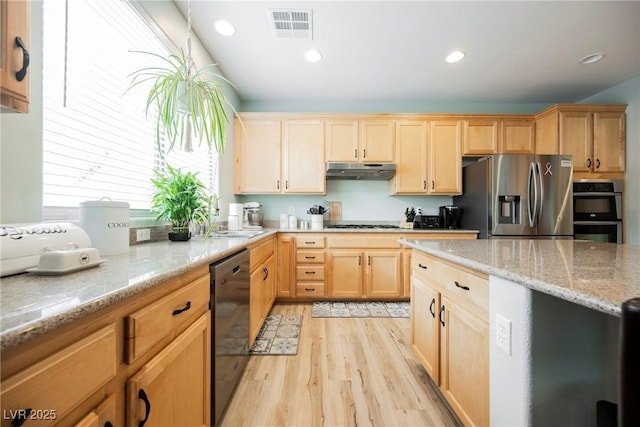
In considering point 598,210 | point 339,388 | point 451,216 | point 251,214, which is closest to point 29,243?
point 339,388

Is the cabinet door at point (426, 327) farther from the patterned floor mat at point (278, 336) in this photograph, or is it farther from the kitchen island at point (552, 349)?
the patterned floor mat at point (278, 336)

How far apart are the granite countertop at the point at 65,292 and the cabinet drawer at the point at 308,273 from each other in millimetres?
2318

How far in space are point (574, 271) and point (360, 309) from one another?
2354 millimetres

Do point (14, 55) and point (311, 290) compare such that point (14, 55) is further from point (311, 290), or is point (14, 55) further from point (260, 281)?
point (311, 290)

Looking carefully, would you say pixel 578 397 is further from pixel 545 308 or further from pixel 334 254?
pixel 334 254

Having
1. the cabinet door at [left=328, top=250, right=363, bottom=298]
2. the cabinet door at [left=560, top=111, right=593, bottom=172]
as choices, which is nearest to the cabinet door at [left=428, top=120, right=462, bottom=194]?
the cabinet door at [left=560, top=111, right=593, bottom=172]

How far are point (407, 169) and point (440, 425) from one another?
9.26 feet

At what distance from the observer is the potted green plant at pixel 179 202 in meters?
1.66

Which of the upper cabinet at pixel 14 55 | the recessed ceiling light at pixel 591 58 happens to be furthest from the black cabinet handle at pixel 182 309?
the recessed ceiling light at pixel 591 58

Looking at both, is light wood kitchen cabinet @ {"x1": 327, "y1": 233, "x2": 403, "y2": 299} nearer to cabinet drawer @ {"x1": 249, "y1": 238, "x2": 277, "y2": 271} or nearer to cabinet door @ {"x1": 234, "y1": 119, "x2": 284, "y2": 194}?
cabinet drawer @ {"x1": 249, "y1": 238, "x2": 277, "y2": 271}

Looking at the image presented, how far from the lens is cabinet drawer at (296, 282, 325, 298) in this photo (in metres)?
3.20

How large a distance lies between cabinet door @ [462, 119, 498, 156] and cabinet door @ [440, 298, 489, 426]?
287 centimetres

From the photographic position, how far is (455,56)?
2.69 meters

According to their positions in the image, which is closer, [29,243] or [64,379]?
[64,379]
